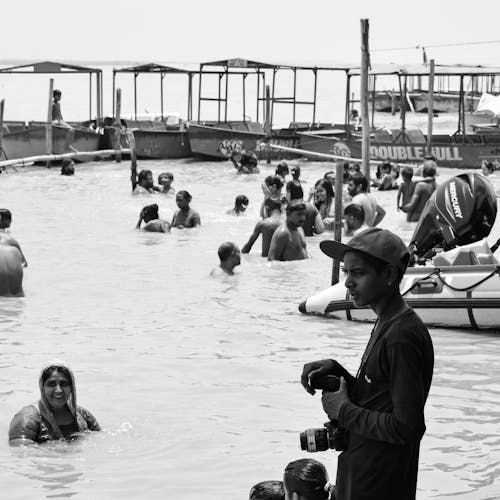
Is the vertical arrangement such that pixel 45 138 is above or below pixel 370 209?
above

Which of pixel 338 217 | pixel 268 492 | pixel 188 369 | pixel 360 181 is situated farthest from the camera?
pixel 360 181

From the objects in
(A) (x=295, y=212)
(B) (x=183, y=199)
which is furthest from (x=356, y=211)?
(B) (x=183, y=199)

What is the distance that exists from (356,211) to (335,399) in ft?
44.2

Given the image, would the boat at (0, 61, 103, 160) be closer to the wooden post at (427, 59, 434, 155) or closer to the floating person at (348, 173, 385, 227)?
the wooden post at (427, 59, 434, 155)

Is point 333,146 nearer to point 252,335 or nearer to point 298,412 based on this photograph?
point 252,335

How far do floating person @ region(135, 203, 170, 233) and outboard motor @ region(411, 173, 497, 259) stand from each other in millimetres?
7711

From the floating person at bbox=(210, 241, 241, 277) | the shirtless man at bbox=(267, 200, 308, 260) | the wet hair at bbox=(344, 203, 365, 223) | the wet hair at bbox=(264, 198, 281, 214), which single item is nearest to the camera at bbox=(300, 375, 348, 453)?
the floating person at bbox=(210, 241, 241, 277)

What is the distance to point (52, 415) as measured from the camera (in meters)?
7.86

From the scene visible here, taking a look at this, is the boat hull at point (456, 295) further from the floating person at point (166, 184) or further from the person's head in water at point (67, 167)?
the person's head in water at point (67, 167)

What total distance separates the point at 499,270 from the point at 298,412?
145 inches

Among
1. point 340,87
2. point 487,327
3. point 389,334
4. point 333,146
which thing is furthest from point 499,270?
point 340,87

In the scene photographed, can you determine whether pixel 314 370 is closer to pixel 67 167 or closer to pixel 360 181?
pixel 360 181

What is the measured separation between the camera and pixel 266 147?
3606cm

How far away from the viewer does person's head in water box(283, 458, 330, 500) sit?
15.9 ft
